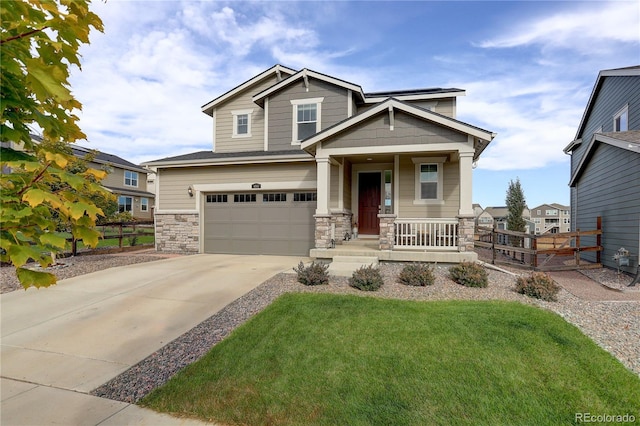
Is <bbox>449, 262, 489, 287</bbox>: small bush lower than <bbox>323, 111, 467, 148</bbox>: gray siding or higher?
lower

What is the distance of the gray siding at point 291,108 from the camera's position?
1245cm

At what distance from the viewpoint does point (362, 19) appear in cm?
964

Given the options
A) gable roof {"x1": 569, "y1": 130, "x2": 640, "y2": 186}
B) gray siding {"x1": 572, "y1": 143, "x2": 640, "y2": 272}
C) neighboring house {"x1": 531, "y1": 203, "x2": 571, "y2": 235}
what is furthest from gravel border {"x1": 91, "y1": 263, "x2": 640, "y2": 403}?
neighboring house {"x1": 531, "y1": 203, "x2": 571, "y2": 235}

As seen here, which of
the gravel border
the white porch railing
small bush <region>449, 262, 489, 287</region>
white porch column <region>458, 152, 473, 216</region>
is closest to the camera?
the gravel border

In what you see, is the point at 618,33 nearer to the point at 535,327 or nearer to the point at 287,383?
the point at 535,327

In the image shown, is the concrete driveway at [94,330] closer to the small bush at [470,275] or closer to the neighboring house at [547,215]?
the small bush at [470,275]

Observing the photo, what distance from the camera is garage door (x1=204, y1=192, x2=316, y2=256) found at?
11.6 metres

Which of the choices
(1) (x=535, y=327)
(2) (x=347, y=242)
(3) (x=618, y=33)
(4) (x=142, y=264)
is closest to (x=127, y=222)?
(4) (x=142, y=264)

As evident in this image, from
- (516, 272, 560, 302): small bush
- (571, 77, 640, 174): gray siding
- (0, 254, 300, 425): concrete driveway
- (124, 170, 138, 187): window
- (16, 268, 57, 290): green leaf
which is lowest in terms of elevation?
(0, 254, 300, 425): concrete driveway

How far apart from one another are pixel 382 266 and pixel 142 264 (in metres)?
7.27

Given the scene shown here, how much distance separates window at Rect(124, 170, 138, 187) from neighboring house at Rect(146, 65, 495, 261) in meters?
18.4

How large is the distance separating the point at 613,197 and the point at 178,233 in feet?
51.2

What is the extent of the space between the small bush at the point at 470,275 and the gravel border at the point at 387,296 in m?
0.14

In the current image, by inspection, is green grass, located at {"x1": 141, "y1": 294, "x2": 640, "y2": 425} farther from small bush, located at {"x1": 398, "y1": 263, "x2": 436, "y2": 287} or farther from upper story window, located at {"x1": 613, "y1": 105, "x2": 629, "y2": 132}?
upper story window, located at {"x1": 613, "y1": 105, "x2": 629, "y2": 132}
